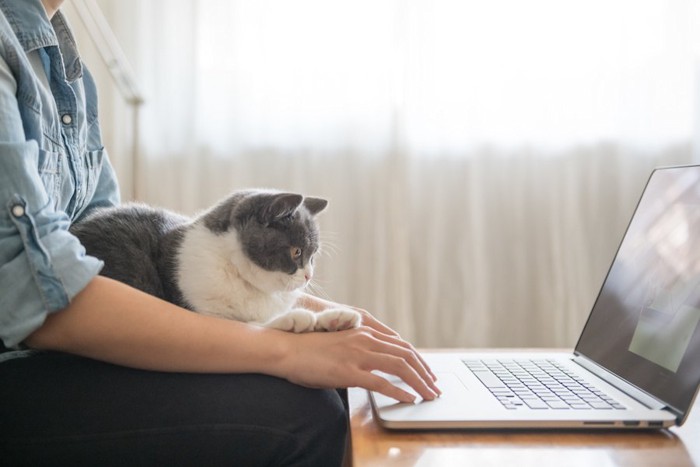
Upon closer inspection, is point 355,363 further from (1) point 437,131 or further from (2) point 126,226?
(1) point 437,131

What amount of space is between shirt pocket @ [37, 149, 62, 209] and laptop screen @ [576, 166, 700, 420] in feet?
2.77

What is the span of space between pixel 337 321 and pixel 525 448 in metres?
0.33

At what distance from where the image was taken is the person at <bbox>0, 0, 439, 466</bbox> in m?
0.70

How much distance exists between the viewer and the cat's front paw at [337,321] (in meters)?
0.88

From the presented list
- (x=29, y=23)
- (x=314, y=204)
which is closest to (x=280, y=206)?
(x=314, y=204)

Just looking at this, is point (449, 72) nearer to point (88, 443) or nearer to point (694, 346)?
point (694, 346)

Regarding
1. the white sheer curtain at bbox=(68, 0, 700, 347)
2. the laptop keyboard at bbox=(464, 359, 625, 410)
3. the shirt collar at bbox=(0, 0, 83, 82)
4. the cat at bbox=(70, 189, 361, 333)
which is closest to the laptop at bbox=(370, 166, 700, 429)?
the laptop keyboard at bbox=(464, 359, 625, 410)

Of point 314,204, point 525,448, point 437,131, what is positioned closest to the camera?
point 525,448

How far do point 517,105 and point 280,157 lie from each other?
775mm

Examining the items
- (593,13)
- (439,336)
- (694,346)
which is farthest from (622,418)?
(593,13)

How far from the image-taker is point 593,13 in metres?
1.99

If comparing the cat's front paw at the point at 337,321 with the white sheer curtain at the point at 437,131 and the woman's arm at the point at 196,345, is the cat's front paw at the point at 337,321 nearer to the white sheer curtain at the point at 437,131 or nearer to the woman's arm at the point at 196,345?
the woman's arm at the point at 196,345

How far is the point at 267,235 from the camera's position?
1067 mm

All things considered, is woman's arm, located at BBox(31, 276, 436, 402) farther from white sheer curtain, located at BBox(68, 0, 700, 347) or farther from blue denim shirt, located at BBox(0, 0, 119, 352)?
white sheer curtain, located at BBox(68, 0, 700, 347)
